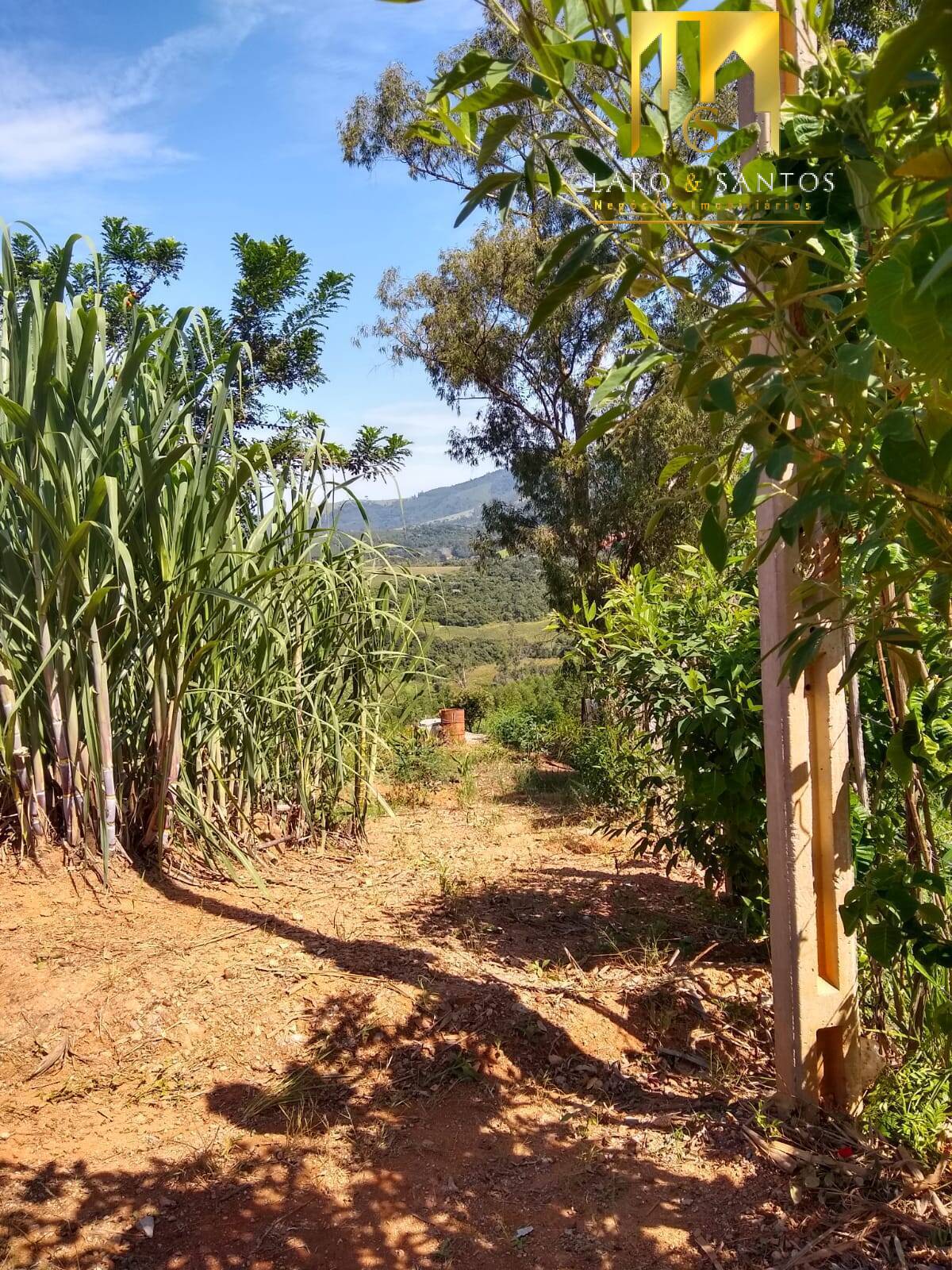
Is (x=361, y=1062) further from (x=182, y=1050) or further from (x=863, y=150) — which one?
(x=863, y=150)

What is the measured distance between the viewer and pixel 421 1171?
1.81m

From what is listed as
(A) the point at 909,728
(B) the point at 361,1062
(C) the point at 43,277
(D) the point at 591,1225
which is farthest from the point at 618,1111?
(C) the point at 43,277

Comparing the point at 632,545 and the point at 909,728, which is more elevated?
the point at 632,545

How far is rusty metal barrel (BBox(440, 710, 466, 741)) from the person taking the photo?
27.7 feet

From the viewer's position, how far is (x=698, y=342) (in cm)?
92

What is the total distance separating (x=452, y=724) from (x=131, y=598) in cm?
619

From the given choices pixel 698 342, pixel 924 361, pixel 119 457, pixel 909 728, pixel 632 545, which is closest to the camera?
pixel 924 361

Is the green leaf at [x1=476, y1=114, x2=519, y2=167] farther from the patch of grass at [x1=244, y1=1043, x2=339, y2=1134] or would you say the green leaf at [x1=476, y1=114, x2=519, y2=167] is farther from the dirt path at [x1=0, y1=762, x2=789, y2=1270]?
the patch of grass at [x1=244, y1=1043, x2=339, y2=1134]

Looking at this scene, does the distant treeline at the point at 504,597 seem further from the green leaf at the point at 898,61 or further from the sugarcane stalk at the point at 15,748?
the green leaf at the point at 898,61


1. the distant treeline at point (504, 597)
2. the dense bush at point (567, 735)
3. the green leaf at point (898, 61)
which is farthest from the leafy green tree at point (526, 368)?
the distant treeline at point (504, 597)

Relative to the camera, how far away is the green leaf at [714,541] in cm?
89

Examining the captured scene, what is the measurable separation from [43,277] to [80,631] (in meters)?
3.99

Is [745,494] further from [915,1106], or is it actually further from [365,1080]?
[365,1080]

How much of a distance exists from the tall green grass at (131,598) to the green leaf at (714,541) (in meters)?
1.59
